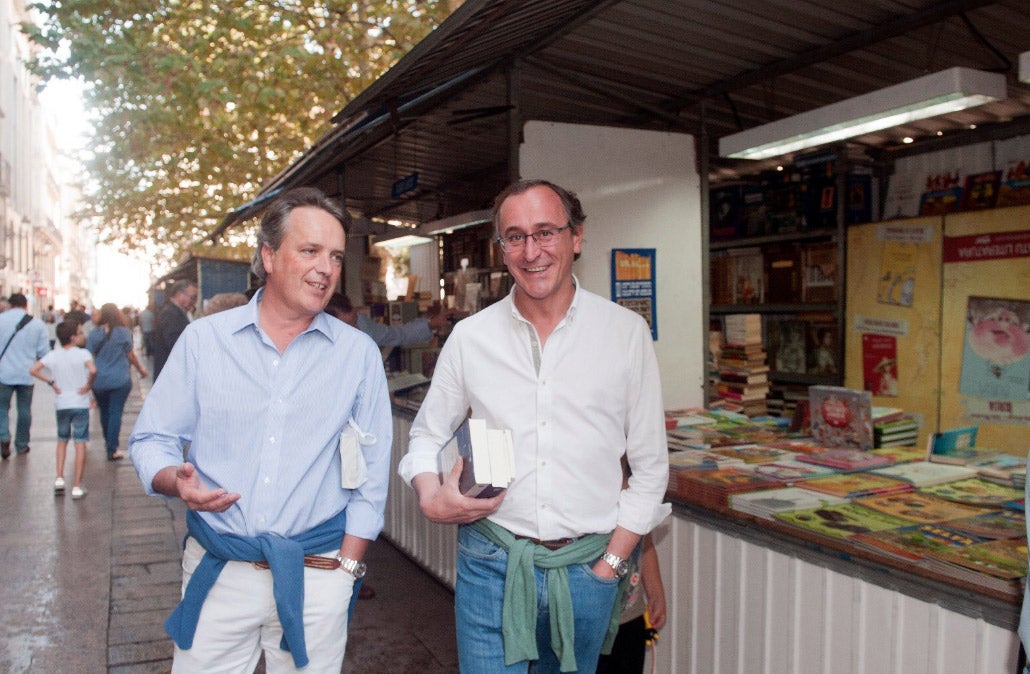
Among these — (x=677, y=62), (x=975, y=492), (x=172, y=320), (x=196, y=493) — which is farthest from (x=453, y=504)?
(x=172, y=320)

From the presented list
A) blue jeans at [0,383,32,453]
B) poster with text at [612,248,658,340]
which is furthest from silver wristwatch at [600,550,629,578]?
blue jeans at [0,383,32,453]

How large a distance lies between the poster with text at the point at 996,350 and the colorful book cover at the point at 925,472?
2481mm

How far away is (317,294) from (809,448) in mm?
2529

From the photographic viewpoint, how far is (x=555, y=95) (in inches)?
201

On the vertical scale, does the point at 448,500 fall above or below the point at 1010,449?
above

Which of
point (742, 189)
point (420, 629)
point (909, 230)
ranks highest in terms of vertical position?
point (742, 189)

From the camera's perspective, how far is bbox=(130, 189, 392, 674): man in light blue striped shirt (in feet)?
7.38

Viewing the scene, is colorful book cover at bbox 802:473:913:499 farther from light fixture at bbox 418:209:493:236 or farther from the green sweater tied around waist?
light fixture at bbox 418:209:493:236

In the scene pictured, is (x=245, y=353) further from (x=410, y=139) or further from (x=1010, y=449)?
(x=1010, y=449)

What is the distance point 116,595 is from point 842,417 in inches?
172

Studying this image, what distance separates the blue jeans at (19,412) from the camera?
10086mm

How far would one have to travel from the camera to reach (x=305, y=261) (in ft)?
7.59

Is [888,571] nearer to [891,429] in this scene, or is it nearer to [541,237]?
[541,237]

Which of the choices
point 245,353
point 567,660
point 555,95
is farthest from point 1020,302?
point 245,353
